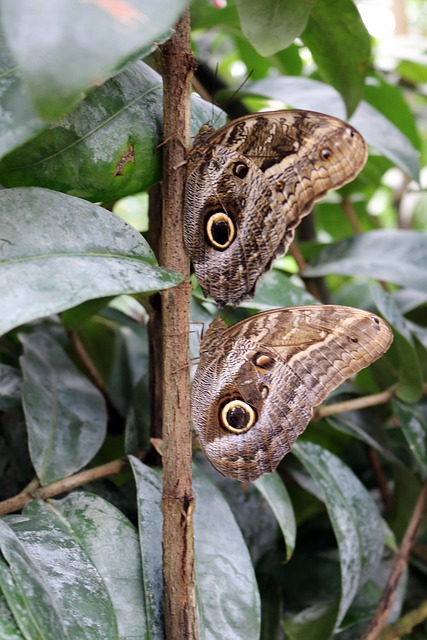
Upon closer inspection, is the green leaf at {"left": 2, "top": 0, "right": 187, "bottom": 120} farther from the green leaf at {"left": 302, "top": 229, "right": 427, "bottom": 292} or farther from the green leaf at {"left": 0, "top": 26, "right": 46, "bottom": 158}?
the green leaf at {"left": 302, "top": 229, "right": 427, "bottom": 292}

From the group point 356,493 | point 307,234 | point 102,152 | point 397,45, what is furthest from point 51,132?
point 397,45

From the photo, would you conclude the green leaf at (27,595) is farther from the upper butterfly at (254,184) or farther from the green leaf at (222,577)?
the upper butterfly at (254,184)

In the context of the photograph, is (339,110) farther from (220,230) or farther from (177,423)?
(177,423)

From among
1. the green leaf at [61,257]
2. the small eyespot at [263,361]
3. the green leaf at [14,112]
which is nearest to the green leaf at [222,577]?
the small eyespot at [263,361]

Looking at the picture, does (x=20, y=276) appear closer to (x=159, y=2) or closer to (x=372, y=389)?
(x=159, y=2)

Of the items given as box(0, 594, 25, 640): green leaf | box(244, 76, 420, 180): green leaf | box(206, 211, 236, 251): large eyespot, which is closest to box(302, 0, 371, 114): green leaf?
box(244, 76, 420, 180): green leaf

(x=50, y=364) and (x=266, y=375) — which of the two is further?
(x=50, y=364)

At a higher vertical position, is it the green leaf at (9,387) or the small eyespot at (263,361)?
the small eyespot at (263,361)
